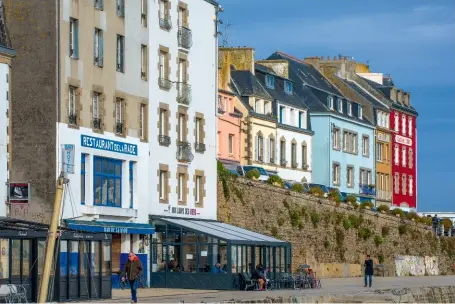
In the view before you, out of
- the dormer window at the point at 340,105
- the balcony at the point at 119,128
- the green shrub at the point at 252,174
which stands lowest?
the green shrub at the point at 252,174

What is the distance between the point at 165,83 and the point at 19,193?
37.9 feet

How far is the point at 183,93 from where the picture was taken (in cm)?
5753

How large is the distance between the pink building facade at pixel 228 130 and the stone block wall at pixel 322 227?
5.60 metres

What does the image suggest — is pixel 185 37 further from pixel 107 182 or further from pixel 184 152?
pixel 107 182

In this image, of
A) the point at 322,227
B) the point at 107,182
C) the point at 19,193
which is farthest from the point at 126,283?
the point at 322,227

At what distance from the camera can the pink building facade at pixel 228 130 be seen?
73.9m

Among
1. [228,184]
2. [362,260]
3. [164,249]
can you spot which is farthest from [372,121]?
[164,249]

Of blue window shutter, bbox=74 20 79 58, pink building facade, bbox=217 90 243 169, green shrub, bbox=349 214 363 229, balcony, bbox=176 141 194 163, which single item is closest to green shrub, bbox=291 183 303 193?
pink building facade, bbox=217 90 243 169

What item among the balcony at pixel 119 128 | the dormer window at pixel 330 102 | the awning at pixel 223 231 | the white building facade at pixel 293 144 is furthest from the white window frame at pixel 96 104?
the dormer window at pixel 330 102

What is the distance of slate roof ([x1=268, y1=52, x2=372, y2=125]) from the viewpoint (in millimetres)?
90688

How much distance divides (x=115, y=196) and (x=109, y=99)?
12.5ft

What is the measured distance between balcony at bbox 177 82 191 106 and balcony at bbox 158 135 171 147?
76.5 inches

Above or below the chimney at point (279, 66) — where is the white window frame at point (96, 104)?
below

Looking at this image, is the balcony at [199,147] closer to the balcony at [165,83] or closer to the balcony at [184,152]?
the balcony at [184,152]
